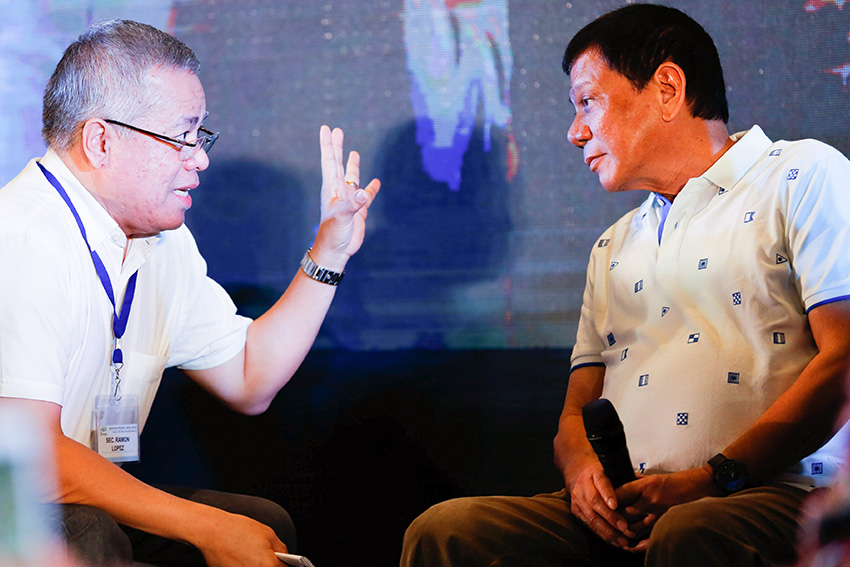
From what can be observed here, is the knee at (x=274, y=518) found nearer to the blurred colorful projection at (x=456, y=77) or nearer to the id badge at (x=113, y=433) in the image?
the id badge at (x=113, y=433)

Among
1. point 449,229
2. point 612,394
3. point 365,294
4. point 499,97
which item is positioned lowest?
point 612,394

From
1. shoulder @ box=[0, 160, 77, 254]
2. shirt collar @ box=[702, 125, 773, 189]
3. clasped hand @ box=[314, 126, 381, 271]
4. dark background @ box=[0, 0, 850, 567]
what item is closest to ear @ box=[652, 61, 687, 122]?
shirt collar @ box=[702, 125, 773, 189]

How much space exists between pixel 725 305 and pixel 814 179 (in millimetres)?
242

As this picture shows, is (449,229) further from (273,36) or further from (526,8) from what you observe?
(273,36)

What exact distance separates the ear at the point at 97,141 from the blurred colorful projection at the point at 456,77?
0.74 metres

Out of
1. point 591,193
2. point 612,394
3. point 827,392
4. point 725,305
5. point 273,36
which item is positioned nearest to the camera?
point 827,392

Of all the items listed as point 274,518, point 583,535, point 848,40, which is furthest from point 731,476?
point 848,40

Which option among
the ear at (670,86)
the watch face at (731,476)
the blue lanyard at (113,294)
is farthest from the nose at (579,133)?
the blue lanyard at (113,294)

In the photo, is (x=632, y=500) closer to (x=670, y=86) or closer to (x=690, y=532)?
(x=690, y=532)

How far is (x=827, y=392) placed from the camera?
1.09 metres

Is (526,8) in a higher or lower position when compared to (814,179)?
higher

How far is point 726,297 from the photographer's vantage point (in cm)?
125

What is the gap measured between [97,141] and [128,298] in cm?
30

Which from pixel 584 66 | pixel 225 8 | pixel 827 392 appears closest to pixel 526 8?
pixel 584 66
